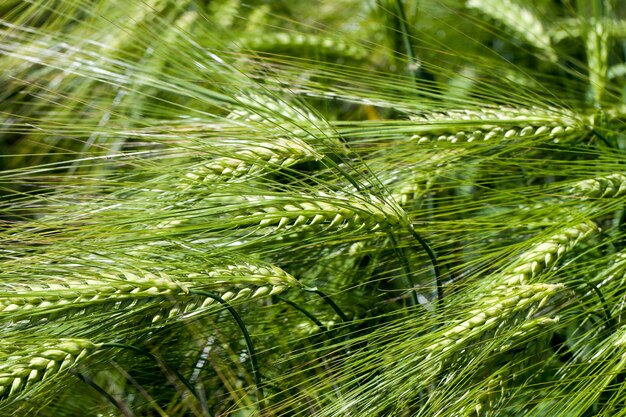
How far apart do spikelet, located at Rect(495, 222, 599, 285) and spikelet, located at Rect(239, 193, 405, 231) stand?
0.40 ft

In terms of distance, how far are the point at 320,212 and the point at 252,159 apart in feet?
0.28

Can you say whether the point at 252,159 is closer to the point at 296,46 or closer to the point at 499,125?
the point at 499,125

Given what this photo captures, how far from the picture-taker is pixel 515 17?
1173 mm

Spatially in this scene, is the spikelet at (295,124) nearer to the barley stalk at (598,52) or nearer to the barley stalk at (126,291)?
the barley stalk at (126,291)

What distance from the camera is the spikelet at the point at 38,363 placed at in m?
0.60

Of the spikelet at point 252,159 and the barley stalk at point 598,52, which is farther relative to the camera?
the barley stalk at point 598,52

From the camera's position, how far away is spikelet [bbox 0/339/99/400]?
601 millimetres

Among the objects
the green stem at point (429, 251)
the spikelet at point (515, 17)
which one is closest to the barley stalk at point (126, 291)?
the green stem at point (429, 251)

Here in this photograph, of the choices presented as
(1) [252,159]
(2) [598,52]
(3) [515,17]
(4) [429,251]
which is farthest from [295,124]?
(3) [515,17]

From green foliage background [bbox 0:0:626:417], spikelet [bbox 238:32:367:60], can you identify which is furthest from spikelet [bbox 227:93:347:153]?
spikelet [bbox 238:32:367:60]

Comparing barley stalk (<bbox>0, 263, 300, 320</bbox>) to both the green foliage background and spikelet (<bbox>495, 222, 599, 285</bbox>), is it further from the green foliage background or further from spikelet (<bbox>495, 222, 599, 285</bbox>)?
spikelet (<bbox>495, 222, 599, 285</bbox>)

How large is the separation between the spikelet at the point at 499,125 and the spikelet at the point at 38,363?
41 centimetres

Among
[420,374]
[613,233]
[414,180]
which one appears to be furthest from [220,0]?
[420,374]

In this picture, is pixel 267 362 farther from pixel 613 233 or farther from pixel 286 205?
pixel 613 233
